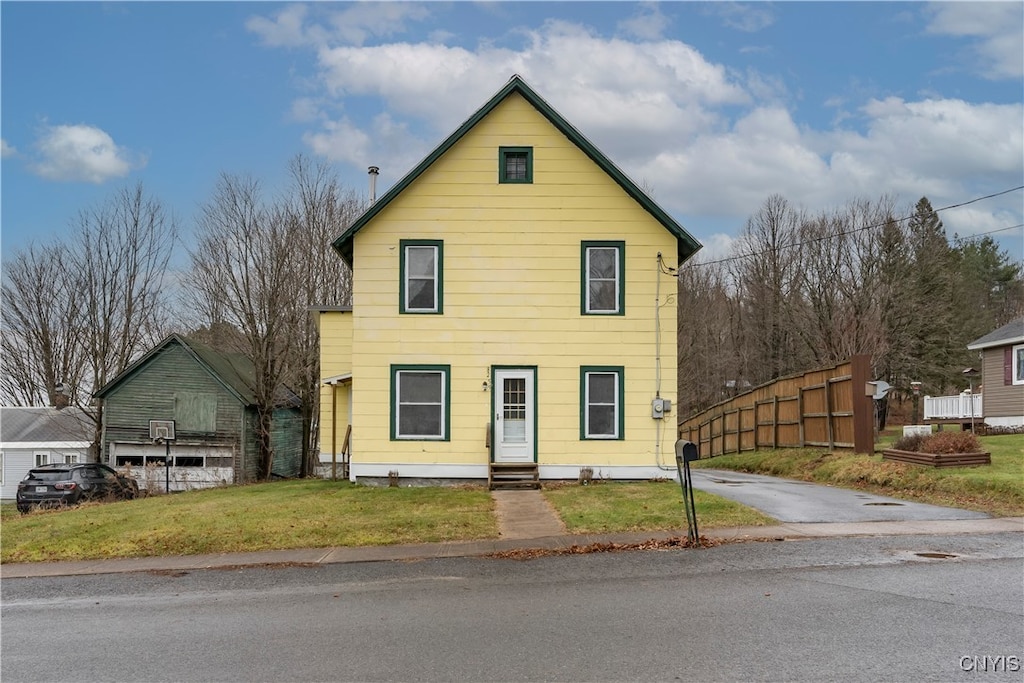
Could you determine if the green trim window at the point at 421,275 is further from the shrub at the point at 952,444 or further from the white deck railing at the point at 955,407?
the white deck railing at the point at 955,407

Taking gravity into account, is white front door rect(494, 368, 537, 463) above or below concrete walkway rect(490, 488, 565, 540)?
above

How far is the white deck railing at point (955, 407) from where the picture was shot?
30.5 m

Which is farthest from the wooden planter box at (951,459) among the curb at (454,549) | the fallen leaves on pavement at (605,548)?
the fallen leaves on pavement at (605,548)

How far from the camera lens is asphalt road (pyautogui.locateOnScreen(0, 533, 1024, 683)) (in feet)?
20.5

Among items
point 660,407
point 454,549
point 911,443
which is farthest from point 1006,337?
point 454,549

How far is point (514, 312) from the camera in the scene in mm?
17969

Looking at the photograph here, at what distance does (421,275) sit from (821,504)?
935 cm

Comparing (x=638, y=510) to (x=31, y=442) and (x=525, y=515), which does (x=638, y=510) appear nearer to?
(x=525, y=515)

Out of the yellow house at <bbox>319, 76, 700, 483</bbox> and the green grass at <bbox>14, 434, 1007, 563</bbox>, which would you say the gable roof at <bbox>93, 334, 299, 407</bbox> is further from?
the yellow house at <bbox>319, 76, 700, 483</bbox>

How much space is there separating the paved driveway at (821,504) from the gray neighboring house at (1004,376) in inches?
568

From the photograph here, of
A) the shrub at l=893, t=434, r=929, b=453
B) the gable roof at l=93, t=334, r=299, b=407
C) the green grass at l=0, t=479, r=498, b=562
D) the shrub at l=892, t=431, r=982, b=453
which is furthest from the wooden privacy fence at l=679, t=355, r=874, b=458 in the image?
the gable roof at l=93, t=334, r=299, b=407

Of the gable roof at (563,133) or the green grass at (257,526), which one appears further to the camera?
the gable roof at (563,133)

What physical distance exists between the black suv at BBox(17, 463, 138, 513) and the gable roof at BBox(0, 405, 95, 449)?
45.2ft

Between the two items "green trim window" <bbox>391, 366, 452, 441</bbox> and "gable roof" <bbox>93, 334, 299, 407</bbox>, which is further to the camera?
"gable roof" <bbox>93, 334, 299, 407</bbox>
